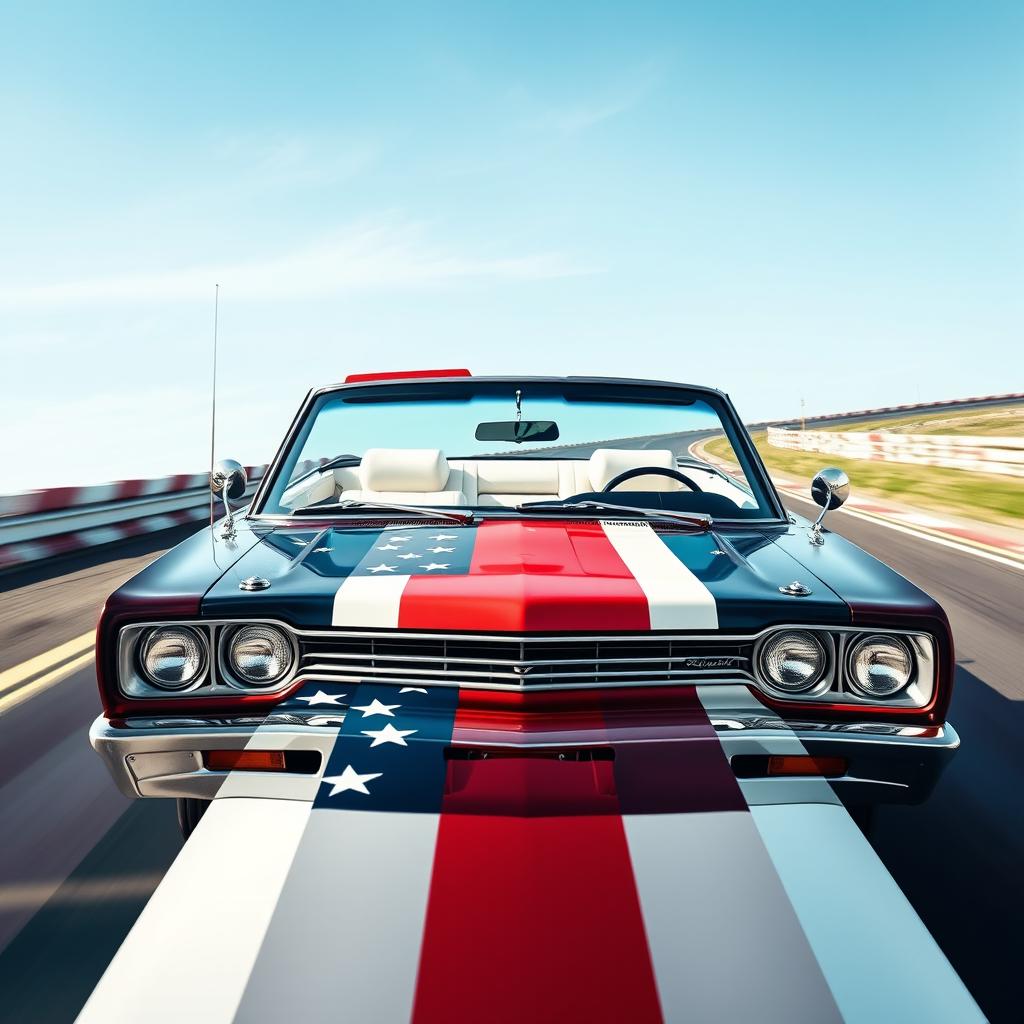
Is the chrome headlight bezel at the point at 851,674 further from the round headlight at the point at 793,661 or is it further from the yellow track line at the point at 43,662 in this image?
the yellow track line at the point at 43,662

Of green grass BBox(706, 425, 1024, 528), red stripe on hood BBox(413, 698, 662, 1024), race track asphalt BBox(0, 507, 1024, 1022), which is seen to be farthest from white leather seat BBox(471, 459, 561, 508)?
green grass BBox(706, 425, 1024, 528)

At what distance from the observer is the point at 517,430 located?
338 centimetres

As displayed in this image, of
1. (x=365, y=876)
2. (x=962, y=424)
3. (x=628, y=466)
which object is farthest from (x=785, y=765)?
(x=962, y=424)

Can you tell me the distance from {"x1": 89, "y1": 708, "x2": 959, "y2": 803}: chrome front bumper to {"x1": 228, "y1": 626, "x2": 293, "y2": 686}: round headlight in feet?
0.34

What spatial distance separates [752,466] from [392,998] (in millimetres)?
2220

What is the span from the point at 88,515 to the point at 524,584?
9.02 metres

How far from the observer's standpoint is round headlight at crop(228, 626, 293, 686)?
1960 millimetres

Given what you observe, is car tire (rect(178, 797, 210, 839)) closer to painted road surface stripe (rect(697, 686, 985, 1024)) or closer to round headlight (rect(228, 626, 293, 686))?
round headlight (rect(228, 626, 293, 686))

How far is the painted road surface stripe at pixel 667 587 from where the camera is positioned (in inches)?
74.4

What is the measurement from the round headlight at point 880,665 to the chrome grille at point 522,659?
0.83 feet

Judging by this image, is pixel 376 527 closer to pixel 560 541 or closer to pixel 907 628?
pixel 560 541

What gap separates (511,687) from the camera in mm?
1851

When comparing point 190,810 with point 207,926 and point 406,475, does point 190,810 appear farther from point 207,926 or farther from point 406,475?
point 406,475

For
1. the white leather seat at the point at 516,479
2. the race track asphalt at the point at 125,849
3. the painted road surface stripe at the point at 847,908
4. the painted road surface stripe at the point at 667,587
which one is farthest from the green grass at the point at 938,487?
the painted road surface stripe at the point at 847,908
